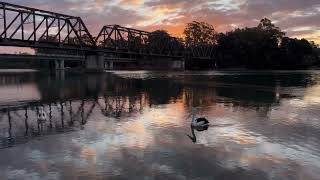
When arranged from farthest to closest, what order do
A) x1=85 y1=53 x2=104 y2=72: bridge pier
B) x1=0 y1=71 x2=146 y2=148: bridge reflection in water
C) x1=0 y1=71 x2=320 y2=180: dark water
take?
x1=85 y1=53 x2=104 y2=72: bridge pier
x1=0 y1=71 x2=146 y2=148: bridge reflection in water
x1=0 y1=71 x2=320 y2=180: dark water

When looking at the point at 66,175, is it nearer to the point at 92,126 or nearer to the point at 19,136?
the point at 19,136

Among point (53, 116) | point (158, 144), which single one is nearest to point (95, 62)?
point (53, 116)

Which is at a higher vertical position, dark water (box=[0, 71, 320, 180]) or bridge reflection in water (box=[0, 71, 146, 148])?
bridge reflection in water (box=[0, 71, 146, 148])

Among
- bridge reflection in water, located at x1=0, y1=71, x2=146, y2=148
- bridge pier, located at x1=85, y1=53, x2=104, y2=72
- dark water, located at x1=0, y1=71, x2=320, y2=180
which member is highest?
bridge pier, located at x1=85, y1=53, x2=104, y2=72

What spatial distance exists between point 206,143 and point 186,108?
18412mm

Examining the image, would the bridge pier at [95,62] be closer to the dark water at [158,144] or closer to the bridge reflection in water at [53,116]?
the bridge reflection in water at [53,116]

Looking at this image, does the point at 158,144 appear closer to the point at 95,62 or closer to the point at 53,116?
the point at 53,116

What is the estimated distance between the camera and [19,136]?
94.8 ft

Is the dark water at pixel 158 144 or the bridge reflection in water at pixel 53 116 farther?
the bridge reflection in water at pixel 53 116

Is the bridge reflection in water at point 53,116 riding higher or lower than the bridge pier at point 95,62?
lower

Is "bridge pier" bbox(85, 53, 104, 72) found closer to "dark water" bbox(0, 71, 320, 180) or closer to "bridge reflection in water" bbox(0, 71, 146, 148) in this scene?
"bridge reflection in water" bbox(0, 71, 146, 148)

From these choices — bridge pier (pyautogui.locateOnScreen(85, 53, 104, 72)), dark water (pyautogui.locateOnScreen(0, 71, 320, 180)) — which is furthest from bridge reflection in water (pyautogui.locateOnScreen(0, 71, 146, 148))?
bridge pier (pyautogui.locateOnScreen(85, 53, 104, 72))

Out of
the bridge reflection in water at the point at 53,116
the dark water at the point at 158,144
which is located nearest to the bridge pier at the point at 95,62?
the bridge reflection in water at the point at 53,116

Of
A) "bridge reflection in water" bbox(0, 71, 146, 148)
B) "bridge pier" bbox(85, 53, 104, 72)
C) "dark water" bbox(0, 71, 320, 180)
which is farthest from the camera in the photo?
"bridge pier" bbox(85, 53, 104, 72)
